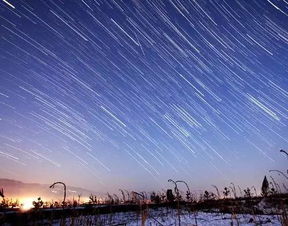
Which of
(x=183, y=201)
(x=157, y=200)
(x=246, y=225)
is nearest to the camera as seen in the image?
(x=246, y=225)

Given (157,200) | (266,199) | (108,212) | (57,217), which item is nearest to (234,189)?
(266,199)

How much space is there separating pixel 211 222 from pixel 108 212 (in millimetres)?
12903

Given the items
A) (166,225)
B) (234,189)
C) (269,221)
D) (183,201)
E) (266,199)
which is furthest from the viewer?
(183,201)

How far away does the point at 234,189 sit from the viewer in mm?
24375

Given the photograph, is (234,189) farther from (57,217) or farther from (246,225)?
(57,217)

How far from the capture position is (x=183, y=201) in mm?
40562

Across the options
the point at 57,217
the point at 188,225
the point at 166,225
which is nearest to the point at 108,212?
the point at 57,217

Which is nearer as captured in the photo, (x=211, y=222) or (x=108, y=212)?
(x=211, y=222)

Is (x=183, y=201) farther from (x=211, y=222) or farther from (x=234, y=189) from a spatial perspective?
(x=211, y=222)

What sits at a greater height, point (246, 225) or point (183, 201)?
point (183, 201)

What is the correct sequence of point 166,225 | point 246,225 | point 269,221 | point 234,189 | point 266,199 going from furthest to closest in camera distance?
point 266,199 → point 234,189 → point 166,225 → point 269,221 → point 246,225

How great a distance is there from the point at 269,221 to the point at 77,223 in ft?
39.8

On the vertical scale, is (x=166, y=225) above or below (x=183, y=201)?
below

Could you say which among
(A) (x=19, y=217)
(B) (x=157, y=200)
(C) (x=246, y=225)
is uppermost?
(B) (x=157, y=200)
